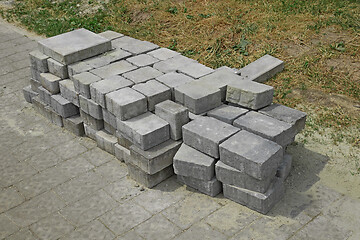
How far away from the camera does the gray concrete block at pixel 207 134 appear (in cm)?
615

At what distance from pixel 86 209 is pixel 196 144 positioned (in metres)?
1.74

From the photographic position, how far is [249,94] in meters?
6.73

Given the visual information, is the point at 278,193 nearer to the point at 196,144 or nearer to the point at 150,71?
the point at 196,144

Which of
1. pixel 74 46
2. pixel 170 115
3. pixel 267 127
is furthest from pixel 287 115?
pixel 74 46

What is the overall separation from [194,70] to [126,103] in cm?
154

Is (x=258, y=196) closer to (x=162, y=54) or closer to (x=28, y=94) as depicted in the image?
(x=162, y=54)

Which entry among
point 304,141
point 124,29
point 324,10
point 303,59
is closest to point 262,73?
point 303,59

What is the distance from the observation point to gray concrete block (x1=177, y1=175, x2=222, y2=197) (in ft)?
20.5

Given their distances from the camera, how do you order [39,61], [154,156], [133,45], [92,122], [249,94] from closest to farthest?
[154,156]
[249,94]
[92,122]
[39,61]
[133,45]

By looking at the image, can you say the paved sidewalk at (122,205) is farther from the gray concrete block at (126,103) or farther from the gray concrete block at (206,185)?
the gray concrete block at (126,103)

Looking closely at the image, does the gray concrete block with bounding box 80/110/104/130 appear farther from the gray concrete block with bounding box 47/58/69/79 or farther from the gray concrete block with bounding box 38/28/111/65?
the gray concrete block with bounding box 38/28/111/65

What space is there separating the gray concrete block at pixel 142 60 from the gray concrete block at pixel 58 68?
1112mm

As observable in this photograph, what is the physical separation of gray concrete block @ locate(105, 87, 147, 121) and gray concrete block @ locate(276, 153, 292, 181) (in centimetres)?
214

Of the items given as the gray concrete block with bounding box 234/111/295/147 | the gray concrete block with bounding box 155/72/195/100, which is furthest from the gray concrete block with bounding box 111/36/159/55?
the gray concrete block with bounding box 234/111/295/147
